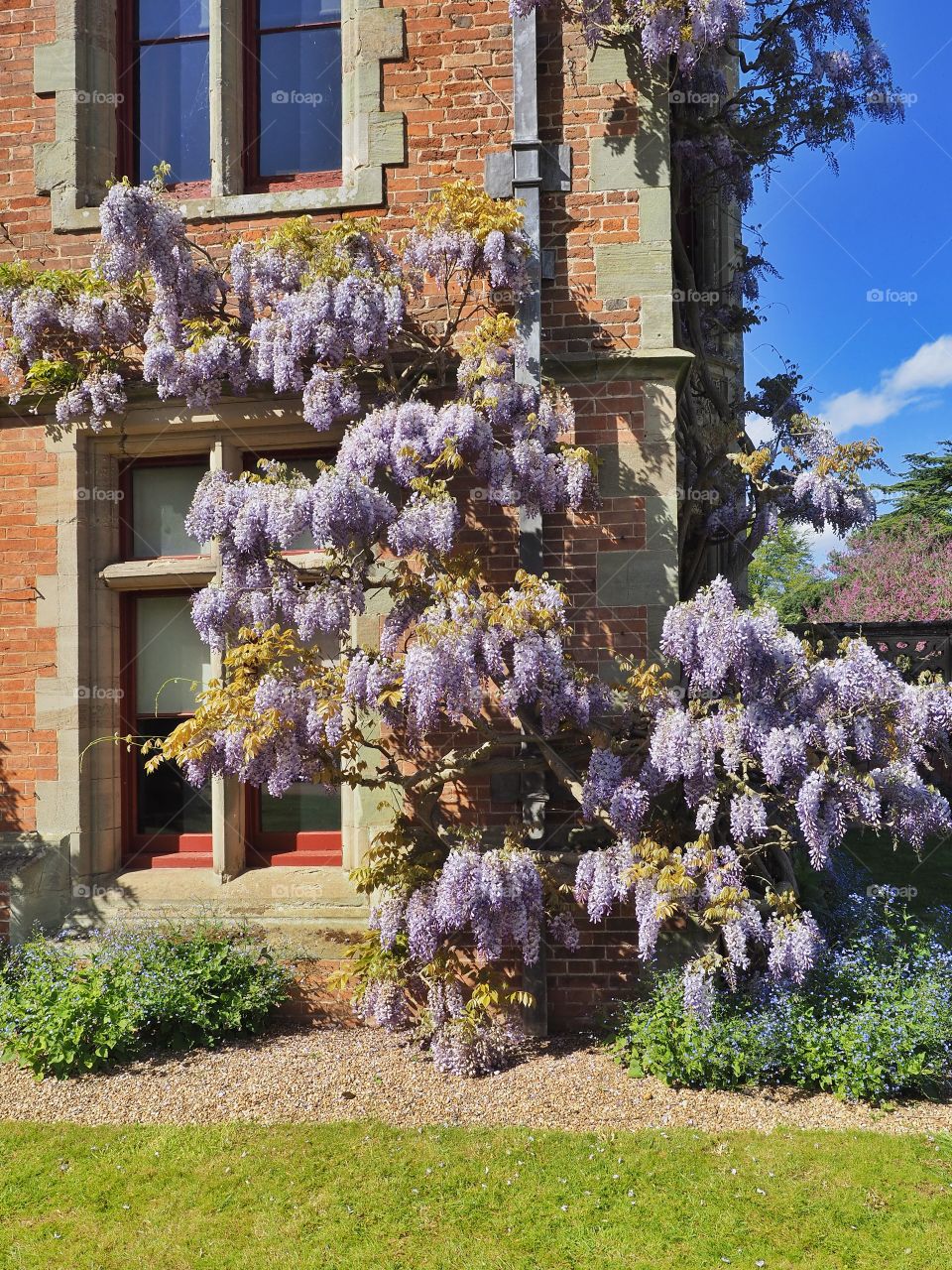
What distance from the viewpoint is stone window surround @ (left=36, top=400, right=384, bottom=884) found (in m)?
5.77

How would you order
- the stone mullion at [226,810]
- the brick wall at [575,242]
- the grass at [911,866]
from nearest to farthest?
the brick wall at [575,242] < the stone mullion at [226,810] < the grass at [911,866]

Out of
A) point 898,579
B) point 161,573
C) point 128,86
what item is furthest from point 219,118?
point 898,579

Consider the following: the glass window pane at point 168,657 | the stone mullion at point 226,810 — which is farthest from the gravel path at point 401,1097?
the glass window pane at point 168,657

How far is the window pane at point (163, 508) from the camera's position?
6078 mm

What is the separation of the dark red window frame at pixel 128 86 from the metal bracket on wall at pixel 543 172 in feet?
6.54

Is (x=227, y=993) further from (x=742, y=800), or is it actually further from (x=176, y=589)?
(x=742, y=800)

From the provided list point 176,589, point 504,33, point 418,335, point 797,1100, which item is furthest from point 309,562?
point 797,1100

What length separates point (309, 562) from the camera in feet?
18.7

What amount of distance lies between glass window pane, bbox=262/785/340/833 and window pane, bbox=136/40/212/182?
412 centimetres

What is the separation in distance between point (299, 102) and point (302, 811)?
15.2 ft

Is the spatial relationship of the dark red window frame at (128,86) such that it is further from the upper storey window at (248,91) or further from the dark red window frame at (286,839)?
the dark red window frame at (286,839)

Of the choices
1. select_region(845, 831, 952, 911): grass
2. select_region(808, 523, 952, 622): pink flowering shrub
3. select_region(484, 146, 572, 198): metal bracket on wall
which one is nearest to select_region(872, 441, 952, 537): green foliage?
select_region(808, 523, 952, 622): pink flowering shrub

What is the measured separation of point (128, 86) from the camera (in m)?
6.22

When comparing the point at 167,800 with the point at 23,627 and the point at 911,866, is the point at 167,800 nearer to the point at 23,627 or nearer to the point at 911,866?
the point at 23,627
